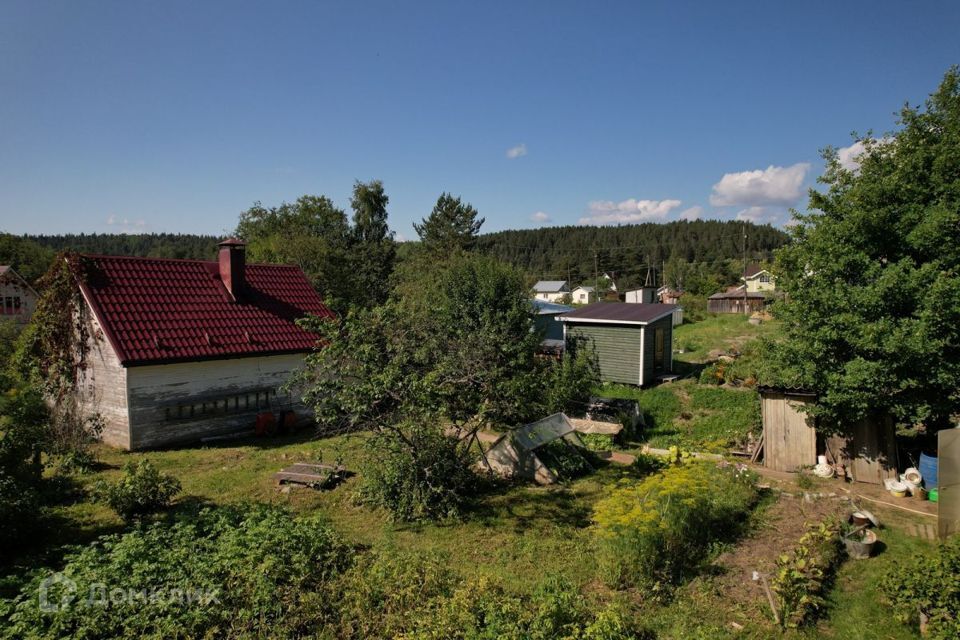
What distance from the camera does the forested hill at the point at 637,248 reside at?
95.8 metres

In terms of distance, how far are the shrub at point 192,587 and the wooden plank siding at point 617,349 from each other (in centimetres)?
1552

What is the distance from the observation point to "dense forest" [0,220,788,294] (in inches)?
3497

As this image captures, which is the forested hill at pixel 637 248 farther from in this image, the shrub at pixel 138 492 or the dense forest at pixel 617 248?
the shrub at pixel 138 492

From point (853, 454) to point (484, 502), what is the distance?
823 cm

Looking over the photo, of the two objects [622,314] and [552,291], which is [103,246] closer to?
[552,291]

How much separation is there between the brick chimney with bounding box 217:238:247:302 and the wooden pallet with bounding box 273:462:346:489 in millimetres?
7858

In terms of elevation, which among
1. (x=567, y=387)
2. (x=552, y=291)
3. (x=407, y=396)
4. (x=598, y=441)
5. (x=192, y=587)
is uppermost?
(x=552, y=291)

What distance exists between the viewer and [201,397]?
14.5 m

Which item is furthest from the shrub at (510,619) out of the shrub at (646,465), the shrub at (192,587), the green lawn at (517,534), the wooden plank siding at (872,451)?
the wooden plank siding at (872,451)

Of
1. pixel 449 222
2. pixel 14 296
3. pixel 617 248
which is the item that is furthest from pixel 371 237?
pixel 617 248

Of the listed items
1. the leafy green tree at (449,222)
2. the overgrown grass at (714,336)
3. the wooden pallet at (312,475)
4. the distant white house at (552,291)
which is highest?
the leafy green tree at (449,222)

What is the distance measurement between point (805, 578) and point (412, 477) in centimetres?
595

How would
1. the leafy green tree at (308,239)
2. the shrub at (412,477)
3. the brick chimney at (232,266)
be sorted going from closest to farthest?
the shrub at (412,477), the brick chimney at (232,266), the leafy green tree at (308,239)

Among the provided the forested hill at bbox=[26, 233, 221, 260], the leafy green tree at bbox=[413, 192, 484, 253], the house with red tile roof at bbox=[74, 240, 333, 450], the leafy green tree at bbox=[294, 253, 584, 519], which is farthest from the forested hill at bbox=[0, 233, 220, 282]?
the leafy green tree at bbox=[294, 253, 584, 519]
